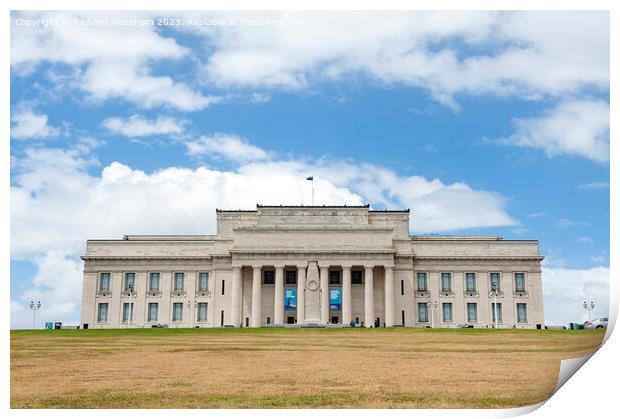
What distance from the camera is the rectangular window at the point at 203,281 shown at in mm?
88875

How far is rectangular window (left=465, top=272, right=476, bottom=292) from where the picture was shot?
287 feet

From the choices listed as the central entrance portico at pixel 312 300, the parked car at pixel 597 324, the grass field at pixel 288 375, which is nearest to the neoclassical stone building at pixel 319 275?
the central entrance portico at pixel 312 300

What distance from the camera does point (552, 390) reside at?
20.6 m

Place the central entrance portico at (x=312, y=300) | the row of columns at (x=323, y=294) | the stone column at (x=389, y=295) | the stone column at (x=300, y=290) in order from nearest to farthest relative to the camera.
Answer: the central entrance portico at (x=312, y=300) < the stone column at (x=300, y=290) < the row of columns at (x=323, y=294) < the stone column at (x=389, y=295)

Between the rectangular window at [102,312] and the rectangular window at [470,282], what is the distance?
151ft

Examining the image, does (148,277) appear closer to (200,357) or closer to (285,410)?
(200,357)

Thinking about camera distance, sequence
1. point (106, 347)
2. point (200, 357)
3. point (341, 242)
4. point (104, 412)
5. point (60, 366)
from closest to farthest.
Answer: point (104, 412)
point (60, 366)
point (200, 357)
point (106, 347)
point (341, 242)

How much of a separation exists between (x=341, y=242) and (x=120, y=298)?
29.1m

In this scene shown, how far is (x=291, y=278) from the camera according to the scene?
8831 cm

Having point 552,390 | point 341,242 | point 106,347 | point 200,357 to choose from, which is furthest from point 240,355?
point 341,242

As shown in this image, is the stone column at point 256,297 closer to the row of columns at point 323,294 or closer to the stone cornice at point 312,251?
the row of columns at point 323,294

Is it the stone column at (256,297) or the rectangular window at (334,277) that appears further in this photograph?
the rectangular window at (334,277)

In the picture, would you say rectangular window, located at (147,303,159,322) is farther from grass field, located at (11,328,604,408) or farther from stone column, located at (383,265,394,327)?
grass field, located at (11,328,604,408)

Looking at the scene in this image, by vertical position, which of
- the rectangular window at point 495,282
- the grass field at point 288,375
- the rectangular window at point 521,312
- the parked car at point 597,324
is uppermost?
the rectangular window at point 495,282
